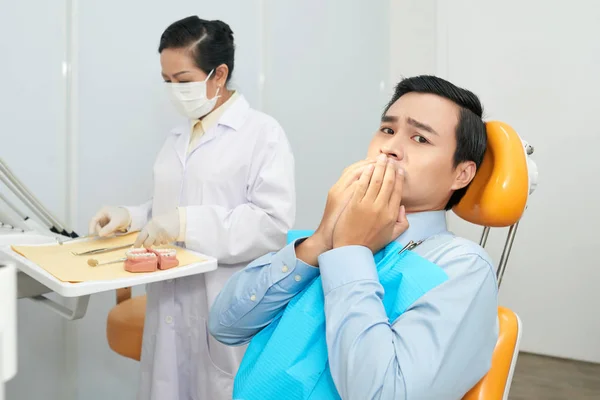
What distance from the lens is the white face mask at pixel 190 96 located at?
68.0 inches

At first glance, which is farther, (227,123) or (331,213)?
(227,123)

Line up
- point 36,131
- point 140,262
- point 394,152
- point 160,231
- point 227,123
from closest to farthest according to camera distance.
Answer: point 394,152, point 140,262, point 160,231, point 227,123, point 36,131

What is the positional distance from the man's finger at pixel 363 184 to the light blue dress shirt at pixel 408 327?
0.30 feet

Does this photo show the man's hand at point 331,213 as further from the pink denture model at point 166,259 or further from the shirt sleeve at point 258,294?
the pink denture model at point 166,259

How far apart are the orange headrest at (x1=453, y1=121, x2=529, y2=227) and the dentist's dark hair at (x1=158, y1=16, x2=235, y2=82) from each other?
39.5 inches

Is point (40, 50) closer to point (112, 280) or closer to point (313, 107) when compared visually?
point (112, 280)

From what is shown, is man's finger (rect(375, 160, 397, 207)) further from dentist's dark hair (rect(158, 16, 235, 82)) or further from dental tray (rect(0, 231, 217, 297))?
dentist's dark hair (rect(158, 16, 235, 82))

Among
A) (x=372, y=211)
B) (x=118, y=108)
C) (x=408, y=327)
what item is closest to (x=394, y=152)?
(x=372, y=211)

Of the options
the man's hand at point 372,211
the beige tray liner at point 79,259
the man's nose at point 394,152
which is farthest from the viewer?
the beige tray liner at point 79,259

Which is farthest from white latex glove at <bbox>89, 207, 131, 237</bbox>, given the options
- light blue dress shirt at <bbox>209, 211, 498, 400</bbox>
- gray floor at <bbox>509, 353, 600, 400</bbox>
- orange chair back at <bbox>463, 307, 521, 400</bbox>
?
gray floor at <bbox>509, 353, 600, 400</bbox>

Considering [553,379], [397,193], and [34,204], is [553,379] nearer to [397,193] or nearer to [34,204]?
[397,193]

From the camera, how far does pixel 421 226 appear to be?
104 cm

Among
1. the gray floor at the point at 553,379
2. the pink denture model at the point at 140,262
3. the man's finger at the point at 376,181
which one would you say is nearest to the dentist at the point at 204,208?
the pink denture model at the point at 140,262

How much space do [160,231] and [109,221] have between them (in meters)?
0.27
